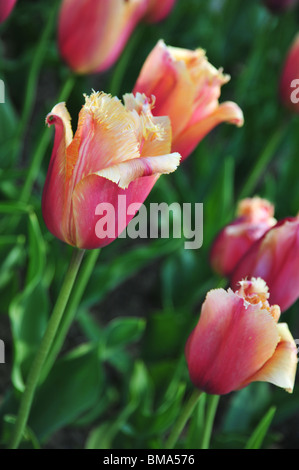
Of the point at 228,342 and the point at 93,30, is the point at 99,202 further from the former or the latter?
the point at 93,30

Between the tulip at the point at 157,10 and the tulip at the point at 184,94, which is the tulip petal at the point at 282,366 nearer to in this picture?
the tulip at the point at 184,94

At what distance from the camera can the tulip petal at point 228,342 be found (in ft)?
1.74

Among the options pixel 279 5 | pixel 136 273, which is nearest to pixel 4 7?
pixel 279 5

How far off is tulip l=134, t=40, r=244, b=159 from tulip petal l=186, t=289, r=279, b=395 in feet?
0.52

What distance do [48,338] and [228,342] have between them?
0.51 ft

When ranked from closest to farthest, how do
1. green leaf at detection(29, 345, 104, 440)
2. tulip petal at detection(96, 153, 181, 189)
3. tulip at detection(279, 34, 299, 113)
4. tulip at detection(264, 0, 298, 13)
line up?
1. tulip petal at detection(96, 153, 181, 189)
2. green leaf at detection(29, 345, 104, 440)
3. tulip at detection(279, 34, 299, 113)
4. tulip at detection(264, 0, 298, 13)

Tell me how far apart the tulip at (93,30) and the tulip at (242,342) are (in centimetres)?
45

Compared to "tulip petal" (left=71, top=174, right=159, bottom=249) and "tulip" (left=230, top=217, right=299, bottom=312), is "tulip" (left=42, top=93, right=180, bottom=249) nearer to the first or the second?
"tulip petal" (left=71, top=174, right=159, bottom=249)

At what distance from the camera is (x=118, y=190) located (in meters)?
0.50

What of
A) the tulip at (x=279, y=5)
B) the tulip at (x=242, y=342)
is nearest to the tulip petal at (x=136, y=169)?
the tulip at (x=242, y=342)

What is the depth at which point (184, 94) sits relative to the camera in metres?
0.61

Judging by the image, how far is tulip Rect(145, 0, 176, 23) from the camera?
102 centimetres

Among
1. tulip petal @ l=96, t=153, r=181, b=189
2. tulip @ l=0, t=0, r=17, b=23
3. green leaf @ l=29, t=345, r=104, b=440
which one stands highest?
tulip @ l=0, t=0, r=17, b=23

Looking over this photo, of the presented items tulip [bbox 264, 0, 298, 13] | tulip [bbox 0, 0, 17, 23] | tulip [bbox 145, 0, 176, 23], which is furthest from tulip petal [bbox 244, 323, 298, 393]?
tulip [bbox 264, 0, 298, 13]
